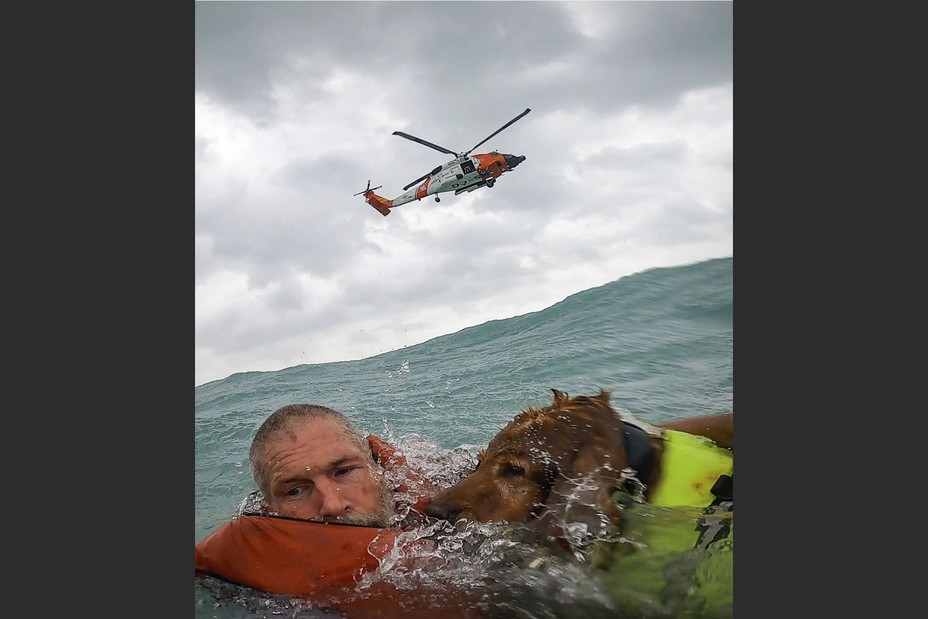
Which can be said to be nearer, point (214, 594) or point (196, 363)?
point (214, 594)

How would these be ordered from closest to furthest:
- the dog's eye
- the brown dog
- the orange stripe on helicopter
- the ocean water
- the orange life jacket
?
1. the orange life jacket
2. the brown dog
3. the dog's eye
4. the ocean water
5. the orange stripe on helicopter

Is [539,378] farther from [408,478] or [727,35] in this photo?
[727,35]

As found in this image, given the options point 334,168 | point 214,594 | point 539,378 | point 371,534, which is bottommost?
point 214,594

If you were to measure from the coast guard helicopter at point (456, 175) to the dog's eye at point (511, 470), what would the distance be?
1.53m

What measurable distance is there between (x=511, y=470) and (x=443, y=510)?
0.39 m

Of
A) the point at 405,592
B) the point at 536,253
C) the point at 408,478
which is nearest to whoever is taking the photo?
the point at 405,592

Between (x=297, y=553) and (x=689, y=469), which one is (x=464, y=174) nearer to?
(x=689, y=469)

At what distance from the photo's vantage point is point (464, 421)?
4227mm

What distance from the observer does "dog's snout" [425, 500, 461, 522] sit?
385 centimetres

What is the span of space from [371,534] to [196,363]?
1338 mm

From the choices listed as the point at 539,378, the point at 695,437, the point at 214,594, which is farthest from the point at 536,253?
the point at 214,594

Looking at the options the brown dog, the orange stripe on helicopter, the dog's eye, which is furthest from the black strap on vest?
the orange stripe on helicopter

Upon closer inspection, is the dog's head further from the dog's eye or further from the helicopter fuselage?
the helicopter fuselage

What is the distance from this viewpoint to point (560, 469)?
3.89m
